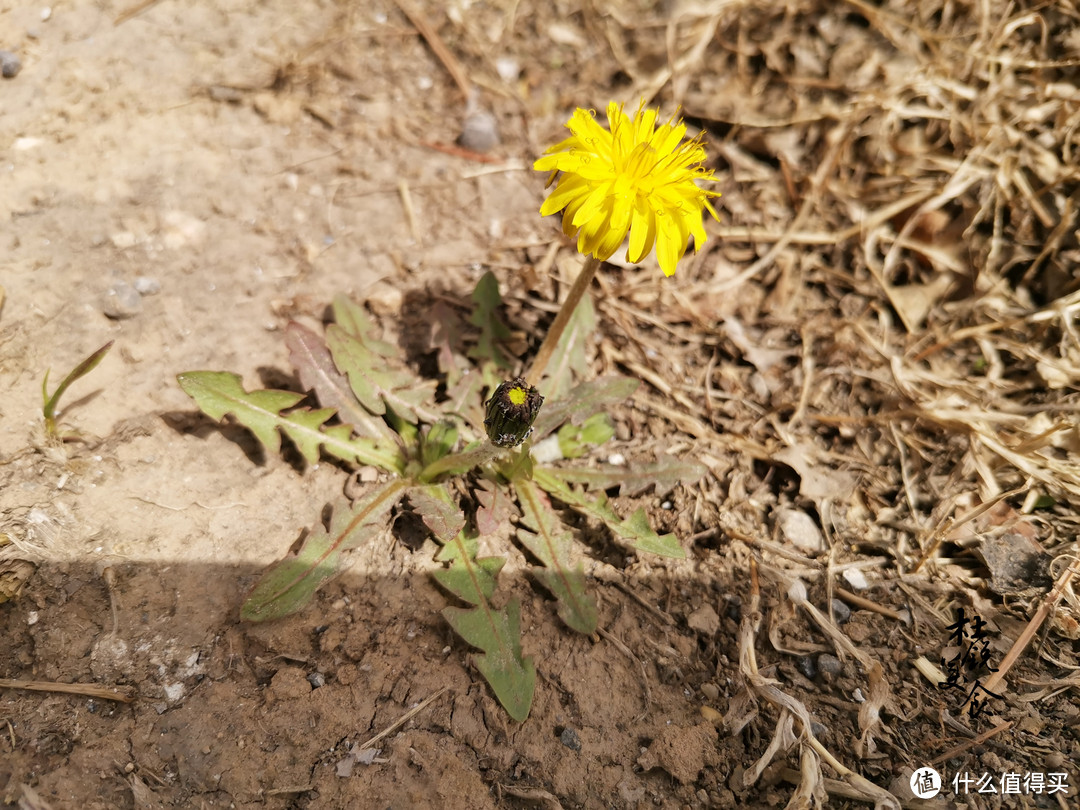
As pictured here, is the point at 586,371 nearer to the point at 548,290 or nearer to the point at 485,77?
the point at 548,290

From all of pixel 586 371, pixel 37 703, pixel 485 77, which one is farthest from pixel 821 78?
pixel 37 703

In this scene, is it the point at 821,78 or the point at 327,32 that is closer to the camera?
the point at 327,32

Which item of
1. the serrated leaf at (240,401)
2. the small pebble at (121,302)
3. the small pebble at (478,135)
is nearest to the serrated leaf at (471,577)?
the serrated leaf at (240,401)

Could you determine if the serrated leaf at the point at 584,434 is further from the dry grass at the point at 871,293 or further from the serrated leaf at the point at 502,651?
the serrated leaf at the point at 502,651

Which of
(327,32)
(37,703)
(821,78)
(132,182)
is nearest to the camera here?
(37,703)

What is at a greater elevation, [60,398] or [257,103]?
[257,103]

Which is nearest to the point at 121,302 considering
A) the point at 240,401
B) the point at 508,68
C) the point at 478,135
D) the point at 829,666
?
the point at 240,401
